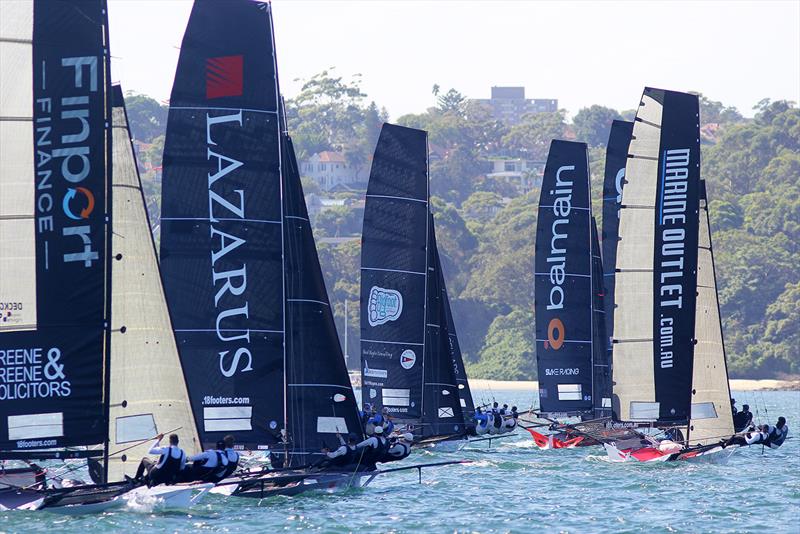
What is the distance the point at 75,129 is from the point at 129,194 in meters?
1.74

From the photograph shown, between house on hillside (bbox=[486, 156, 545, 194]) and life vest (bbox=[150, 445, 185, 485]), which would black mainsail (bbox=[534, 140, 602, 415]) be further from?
house on hillside (bbox=[486, 156, 545, 194])

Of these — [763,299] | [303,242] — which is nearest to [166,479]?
[303,242]

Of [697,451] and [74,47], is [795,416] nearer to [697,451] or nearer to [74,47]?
[697,451]

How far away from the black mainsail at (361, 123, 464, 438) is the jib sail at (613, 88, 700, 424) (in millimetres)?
4830

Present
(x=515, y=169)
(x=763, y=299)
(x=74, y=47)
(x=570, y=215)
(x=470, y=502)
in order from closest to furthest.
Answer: (x=74, y=47), (x=470, y=502), (x=570, y=215), (x=763, y=299), (x=515, y=169)

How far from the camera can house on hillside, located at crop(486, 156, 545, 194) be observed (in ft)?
631

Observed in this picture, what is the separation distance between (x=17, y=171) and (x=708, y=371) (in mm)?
15435

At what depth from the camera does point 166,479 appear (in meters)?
21.7

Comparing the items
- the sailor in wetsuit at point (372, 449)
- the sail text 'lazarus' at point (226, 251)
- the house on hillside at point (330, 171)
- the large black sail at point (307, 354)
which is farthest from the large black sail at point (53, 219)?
the house on hillside at point (330, 171)

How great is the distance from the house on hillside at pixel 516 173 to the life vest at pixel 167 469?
16894 cm

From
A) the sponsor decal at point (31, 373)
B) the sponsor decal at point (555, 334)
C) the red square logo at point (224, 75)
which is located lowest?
the sponsor decal at point (31, 373)

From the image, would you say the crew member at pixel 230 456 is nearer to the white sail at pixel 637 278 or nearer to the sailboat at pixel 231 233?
the sailboat at pixel 231 233

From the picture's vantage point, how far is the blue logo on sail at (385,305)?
115 ft

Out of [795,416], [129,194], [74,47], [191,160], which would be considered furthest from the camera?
[795,416]
